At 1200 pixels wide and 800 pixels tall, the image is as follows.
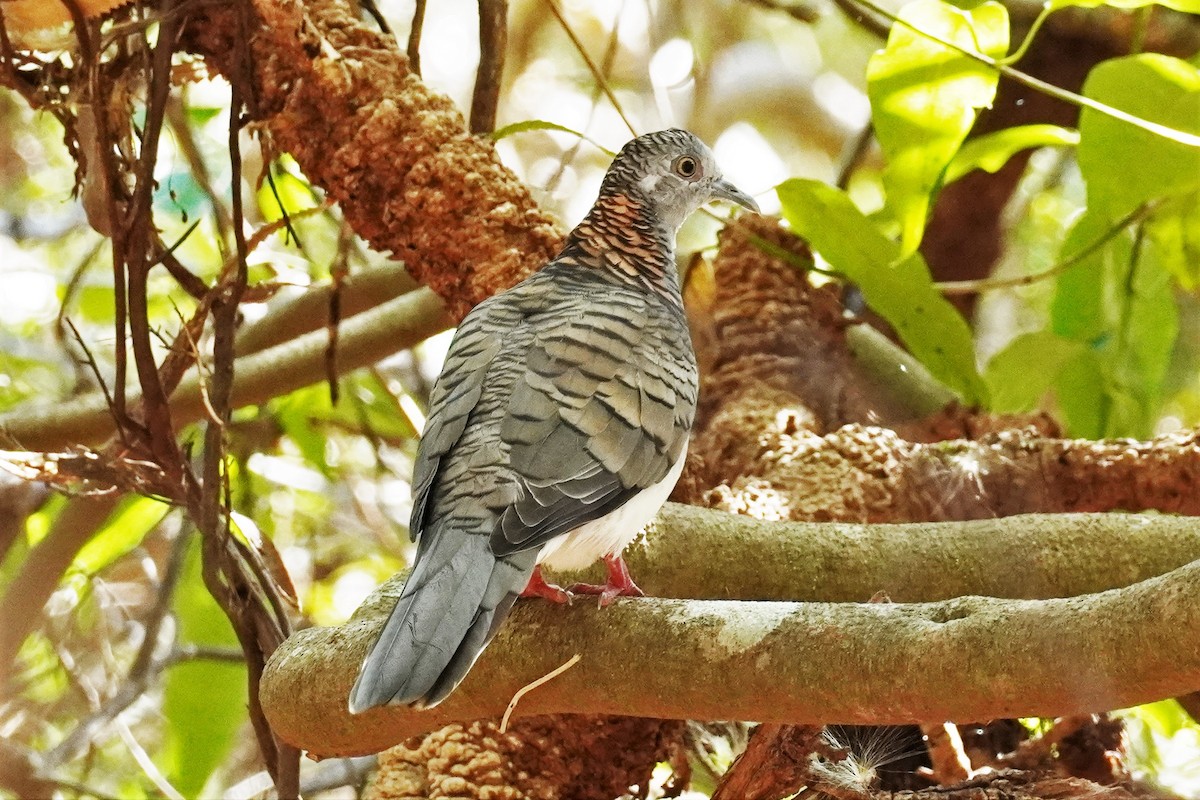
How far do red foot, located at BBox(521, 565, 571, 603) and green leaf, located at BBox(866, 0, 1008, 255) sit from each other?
102 centimetres

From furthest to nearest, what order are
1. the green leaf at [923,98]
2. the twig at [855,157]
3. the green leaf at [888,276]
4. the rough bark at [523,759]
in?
the twig at [855,157] → the green leaf at [888,276] → the green leaf at [923,98] → the rough bark at [523,759]

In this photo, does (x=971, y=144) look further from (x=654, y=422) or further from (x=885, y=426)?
(x=654, y=422)

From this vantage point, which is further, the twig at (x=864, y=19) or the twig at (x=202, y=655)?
the twig at (x=864, y=19)

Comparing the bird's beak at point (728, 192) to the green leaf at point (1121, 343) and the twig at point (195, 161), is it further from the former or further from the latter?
the twig at point (195, 161)

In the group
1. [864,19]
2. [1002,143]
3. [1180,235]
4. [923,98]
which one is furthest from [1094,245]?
[864,19]

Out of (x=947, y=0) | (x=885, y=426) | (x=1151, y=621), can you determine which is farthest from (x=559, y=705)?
(x=947, y=0)

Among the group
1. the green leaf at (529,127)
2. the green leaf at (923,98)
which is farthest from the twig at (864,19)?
the green leaf at (529,127)

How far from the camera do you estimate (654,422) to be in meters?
1.80

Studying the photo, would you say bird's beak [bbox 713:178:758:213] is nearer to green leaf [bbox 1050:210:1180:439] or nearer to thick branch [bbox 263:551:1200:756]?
green leaf [bbox 1050:210:1180:439]

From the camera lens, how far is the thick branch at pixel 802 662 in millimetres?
1224

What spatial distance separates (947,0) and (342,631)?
2047mm

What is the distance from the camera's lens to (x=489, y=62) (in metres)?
2.58

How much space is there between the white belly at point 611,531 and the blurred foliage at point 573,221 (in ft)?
2.73

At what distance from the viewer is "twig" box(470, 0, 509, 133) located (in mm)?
2555
